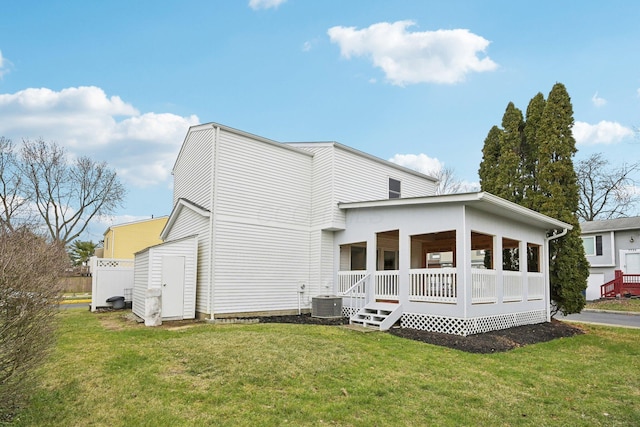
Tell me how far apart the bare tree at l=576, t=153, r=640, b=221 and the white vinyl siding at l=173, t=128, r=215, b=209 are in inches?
1274

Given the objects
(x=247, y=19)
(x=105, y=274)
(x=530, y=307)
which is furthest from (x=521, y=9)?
(x=105, y=274)

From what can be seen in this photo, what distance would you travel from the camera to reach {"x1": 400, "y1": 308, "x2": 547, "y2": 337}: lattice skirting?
10.1 meters


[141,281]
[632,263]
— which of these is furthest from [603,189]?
[141,281]

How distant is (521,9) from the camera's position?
12.7 metres

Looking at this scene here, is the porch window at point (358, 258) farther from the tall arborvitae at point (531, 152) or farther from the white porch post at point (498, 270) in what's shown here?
the tall arborvitae at point (531, 152)

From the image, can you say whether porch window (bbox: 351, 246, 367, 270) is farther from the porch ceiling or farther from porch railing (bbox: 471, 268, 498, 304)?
porch railing (bbox: 471, 268, 498, 304)

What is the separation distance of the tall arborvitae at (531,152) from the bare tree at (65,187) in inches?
1175

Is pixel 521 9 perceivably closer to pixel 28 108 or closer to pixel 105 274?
pixel 105 274

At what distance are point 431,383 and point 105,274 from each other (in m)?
14.5

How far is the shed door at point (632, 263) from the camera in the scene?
25.0m

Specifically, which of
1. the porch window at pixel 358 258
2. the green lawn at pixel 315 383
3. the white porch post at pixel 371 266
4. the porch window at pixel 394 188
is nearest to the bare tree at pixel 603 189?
the porch window at pixel 394 188

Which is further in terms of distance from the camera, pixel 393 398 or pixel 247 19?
pixel 247 19

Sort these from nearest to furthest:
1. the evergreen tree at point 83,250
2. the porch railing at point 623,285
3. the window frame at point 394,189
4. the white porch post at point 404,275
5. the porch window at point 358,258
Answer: the white porch post at point 404,275 → the porch window at point 358,258 → the window frame at point 394,189 → the porch railing at point 623,285 → the evergreen tree at point 83,250

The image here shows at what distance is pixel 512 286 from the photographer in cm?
1221
